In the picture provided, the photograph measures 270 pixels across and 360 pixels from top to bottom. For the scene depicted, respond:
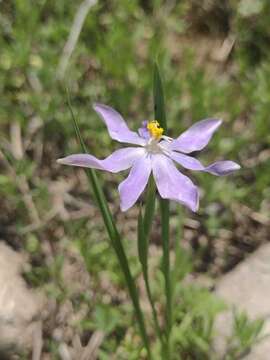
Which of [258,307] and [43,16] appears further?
[43,16]

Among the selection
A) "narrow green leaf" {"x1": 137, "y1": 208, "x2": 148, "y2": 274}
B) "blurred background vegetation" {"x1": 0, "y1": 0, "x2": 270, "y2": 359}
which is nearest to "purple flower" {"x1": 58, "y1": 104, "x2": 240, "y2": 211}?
"narrow green leaf" {"x1": 137, "y1": 208, "x2": 148, "y2": 274}

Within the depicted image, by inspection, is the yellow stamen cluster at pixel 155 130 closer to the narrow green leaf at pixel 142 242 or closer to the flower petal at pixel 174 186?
the flower petal at pixel 174 186

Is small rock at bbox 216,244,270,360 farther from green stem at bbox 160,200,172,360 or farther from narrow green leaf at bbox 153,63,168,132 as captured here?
narrow green leaf at bbox 153,63,168,132

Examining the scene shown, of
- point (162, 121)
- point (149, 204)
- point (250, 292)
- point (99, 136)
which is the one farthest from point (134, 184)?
point (99, 136)

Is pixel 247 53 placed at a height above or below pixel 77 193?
above

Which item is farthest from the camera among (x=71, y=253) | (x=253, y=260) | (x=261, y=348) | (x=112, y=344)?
(x=71, y=253)

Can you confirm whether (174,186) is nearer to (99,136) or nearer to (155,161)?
Answer: (155,161)

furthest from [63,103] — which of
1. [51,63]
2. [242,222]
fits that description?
[242,222]

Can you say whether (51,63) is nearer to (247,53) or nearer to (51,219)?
(51,219)

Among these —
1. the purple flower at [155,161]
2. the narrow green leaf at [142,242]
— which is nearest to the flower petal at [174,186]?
the purple flower at [155,161]

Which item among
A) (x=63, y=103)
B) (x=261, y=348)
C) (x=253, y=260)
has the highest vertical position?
(x=63, y=103)
